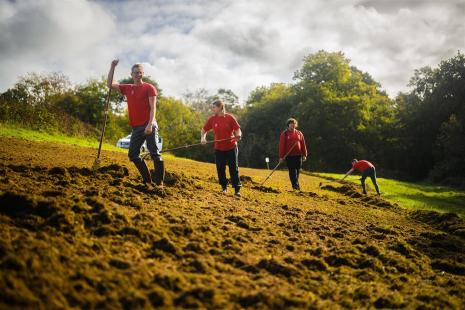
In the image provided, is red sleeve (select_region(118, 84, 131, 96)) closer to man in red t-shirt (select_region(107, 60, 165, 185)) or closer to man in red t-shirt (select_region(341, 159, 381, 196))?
man in red t-shirt (select_region(107, 60, 165, 185))

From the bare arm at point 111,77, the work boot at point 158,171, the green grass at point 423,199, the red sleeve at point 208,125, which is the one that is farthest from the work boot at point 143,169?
the green grass at point 423,199

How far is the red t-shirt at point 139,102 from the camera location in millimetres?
6828

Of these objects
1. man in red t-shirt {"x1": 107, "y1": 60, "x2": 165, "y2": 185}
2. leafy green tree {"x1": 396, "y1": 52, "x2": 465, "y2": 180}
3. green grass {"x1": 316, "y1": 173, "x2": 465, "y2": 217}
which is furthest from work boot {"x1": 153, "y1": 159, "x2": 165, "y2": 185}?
leafy green tree {"x1": 396, "y1": 52, "x2": 465, "y2": 180}

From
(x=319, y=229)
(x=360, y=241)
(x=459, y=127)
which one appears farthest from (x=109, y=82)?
(x=459, y=127)

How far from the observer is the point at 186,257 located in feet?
12.2

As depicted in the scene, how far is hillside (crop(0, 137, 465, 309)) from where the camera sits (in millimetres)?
2850

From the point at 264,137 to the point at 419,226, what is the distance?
40559 millimetres

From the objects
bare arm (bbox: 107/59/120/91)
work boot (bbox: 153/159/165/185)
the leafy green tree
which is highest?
the leafy green tree

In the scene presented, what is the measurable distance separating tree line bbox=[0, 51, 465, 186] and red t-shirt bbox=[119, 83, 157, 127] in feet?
96.0

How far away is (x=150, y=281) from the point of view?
3053 millimetres

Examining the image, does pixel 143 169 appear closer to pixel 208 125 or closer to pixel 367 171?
→ pixel 208 125

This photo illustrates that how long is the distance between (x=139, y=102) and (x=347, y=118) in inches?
1541

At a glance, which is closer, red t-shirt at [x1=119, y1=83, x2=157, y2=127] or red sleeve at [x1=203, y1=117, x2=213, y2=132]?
red t-shirt at [x1=119, y1=83, x2=157, y2=127]

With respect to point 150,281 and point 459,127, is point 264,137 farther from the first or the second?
point 150,281
